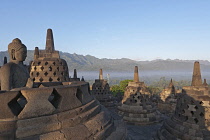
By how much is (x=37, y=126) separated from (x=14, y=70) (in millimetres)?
1987

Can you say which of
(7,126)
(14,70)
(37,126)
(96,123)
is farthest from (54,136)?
(14,70)

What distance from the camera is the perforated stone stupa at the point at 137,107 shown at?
13.3 metres

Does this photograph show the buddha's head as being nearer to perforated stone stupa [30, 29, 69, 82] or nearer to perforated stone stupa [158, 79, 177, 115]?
perforated stone stupa [30, 29, 69, 82]

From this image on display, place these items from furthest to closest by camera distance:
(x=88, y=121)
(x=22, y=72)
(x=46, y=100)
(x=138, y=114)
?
(x=138, y=114), (x=22, y=72), (x=88, y=121), (x=46, y=100)

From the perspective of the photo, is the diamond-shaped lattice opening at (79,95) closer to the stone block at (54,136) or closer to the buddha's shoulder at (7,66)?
the stone block at (54,136)

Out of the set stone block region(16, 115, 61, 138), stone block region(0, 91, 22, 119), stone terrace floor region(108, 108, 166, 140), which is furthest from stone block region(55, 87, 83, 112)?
stone terrace floor region(108, 108, 166, 140)

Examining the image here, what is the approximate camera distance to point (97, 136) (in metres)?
3.93

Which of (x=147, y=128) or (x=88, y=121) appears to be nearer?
(x=88, y=121)

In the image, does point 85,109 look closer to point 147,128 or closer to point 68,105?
point 68,105

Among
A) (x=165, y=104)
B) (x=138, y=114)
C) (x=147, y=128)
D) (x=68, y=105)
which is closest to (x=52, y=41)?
(x=138, y=114)

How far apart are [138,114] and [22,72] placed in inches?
422

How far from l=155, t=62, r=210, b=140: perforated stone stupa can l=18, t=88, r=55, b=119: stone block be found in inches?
289

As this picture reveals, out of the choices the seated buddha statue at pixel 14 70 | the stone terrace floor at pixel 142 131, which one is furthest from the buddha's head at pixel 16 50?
the stone terrace floor at pixel 142 131

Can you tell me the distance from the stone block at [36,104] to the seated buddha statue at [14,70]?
4.16 ft
